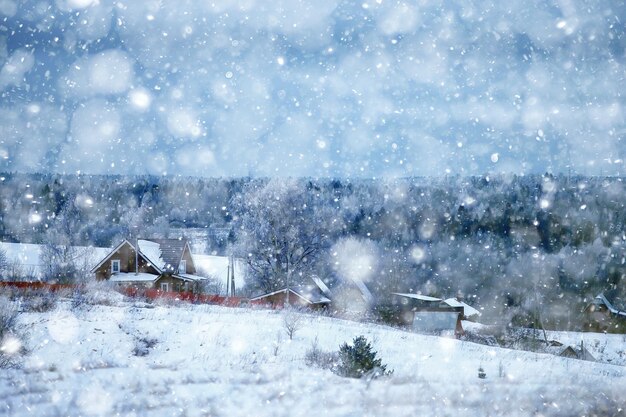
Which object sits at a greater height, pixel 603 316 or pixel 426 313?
pixel 426 313

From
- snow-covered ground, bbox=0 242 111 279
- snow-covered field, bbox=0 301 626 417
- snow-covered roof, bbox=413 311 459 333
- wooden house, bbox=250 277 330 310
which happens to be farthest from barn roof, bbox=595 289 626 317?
snow-covered ground, bbox=0 242 111 279

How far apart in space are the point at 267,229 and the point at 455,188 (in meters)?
92.7

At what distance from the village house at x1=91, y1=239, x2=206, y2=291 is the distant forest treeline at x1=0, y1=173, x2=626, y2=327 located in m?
2.78

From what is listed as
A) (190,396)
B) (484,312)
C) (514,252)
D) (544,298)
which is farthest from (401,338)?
(514,252)

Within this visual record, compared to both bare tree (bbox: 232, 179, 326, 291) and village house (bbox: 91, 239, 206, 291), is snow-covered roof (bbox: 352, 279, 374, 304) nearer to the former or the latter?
bare tree (bbox: 232, 179, 326, 291)

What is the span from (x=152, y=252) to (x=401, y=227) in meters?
52.0

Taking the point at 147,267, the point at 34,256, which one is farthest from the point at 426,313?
the point at 34,256

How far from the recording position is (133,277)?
1463 inches

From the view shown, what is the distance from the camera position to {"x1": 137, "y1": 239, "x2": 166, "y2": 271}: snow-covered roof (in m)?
38.9

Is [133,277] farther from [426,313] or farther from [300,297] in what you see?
[426,313]

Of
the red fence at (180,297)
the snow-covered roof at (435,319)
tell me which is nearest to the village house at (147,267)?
the red fence at (180,297)

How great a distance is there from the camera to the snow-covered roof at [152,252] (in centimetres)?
3893

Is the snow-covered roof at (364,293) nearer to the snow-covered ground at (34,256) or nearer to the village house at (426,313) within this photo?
the village house at (426,313)

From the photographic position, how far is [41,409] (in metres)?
5.29
